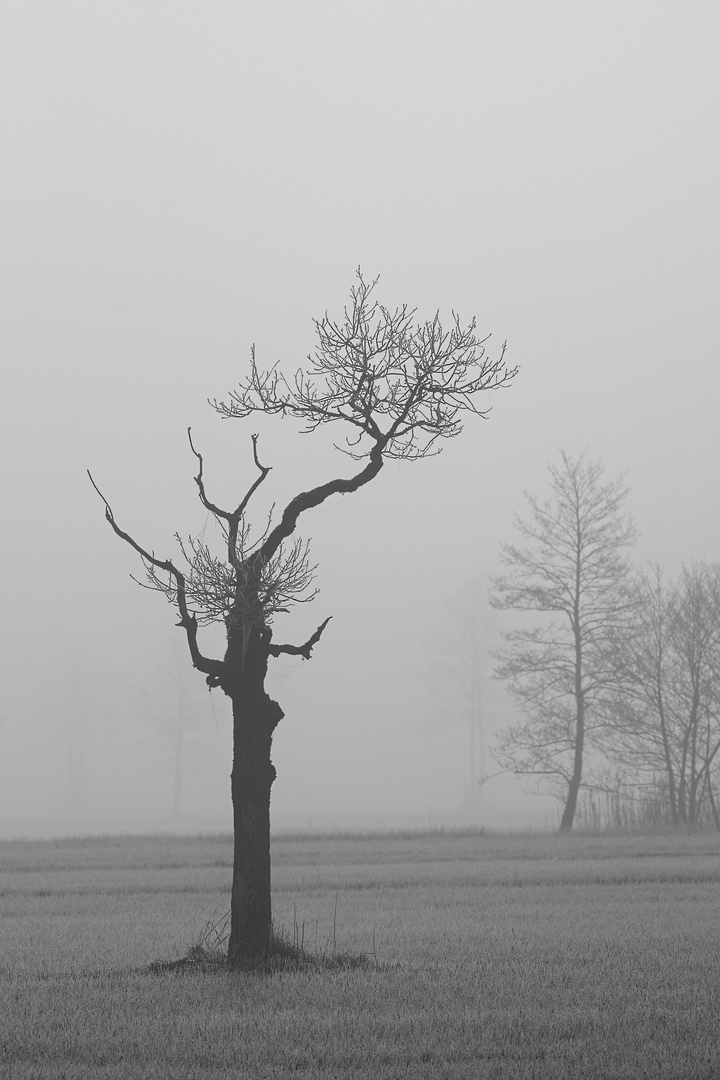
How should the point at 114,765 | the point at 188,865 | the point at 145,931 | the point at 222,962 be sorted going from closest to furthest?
the point at 222,962, the point at 145,931, the point at 188,865, the point at 114,765

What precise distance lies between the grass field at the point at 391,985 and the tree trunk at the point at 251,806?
593 millimetres

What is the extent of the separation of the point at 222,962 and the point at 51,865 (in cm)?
1705

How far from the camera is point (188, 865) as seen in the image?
26.7 metres

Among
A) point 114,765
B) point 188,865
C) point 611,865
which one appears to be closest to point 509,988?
point 611,865

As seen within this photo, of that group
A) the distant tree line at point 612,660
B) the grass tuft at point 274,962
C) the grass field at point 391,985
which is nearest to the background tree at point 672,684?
the distant tree line at point 612,660

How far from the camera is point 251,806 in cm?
1150

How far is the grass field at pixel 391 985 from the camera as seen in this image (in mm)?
7852

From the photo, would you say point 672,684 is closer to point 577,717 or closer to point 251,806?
point 577,717

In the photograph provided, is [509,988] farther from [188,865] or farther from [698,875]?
[188,865]

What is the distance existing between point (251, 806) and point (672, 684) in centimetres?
3146

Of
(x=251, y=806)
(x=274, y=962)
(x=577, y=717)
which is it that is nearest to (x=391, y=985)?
(x=274, y=962)

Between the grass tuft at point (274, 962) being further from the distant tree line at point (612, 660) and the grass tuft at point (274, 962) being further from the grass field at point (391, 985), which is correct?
the distant tree line at point (612, 660)

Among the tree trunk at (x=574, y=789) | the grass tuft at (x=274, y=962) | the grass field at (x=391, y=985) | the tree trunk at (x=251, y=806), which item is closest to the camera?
the grass field at (x=391, y=985)

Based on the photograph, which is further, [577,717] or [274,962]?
[577,717]
